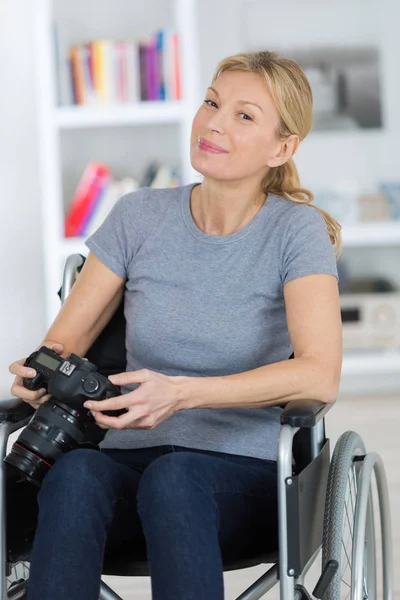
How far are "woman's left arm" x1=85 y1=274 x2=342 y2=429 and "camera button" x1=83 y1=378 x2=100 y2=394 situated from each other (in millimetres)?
25

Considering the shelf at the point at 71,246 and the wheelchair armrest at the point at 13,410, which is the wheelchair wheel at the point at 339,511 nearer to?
the wheelchair armrest at the point at 13,410

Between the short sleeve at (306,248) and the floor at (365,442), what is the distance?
95 cm

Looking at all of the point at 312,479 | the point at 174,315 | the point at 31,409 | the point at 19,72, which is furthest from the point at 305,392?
the point at 19,72

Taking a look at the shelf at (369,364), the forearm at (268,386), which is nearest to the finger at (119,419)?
the forearm at (268,386)

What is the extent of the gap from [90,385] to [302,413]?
0.32 meters

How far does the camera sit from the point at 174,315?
1734mm

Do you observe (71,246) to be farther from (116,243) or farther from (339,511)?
(339,511)

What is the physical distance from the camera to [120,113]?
3.92m

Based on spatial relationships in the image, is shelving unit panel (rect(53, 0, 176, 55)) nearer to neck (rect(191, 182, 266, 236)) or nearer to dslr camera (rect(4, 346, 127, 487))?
neck (rect(191, 182, 266, 236))

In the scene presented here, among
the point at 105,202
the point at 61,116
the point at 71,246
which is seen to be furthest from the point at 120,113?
the point at 71,246

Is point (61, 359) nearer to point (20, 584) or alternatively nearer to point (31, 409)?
point (31, 409)

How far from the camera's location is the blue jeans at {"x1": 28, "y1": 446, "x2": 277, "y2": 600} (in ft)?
4.61

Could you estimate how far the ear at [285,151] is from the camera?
178cm

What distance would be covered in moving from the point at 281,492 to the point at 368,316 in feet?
9.59
